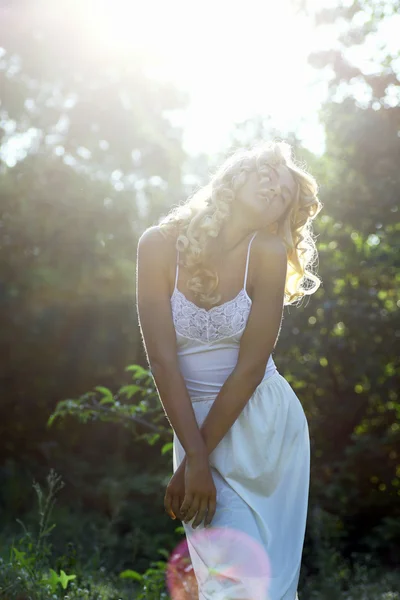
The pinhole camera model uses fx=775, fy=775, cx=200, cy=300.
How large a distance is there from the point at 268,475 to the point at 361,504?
5.16m

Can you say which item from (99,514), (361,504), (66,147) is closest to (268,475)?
(361,504)

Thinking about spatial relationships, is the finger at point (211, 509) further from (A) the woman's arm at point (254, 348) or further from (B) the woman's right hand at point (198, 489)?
(A) the woman's arm at point (254, 348)

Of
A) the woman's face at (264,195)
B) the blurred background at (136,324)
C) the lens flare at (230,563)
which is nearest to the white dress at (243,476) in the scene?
the lens flare at (230,563)

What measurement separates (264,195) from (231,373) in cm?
61

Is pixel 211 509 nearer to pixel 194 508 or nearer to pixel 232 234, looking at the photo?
pixel 194 508

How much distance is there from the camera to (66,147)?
16234mm

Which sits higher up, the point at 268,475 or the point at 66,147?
the point at 66,147

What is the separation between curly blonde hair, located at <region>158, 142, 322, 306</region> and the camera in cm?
251

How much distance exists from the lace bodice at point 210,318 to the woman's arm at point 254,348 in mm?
35

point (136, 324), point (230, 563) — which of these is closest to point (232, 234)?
point (230, 563)

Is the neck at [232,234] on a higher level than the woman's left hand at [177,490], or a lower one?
higher

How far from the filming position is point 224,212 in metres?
2.59

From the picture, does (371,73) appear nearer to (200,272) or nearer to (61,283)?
(200,272)

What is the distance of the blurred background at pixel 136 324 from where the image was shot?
623 cm
